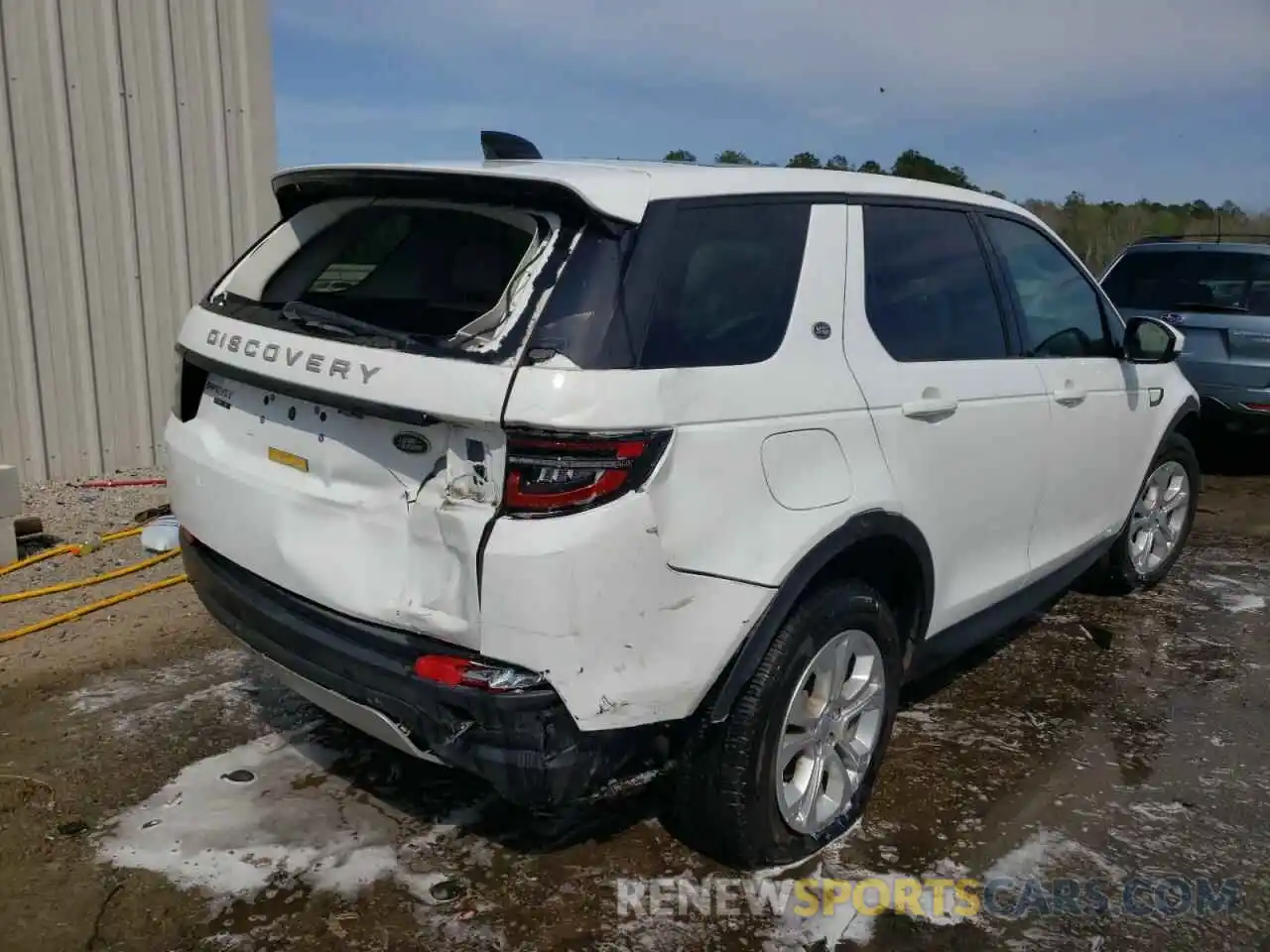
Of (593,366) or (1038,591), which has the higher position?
(593,366)

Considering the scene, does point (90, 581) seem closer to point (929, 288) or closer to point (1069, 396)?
point (929, 288)

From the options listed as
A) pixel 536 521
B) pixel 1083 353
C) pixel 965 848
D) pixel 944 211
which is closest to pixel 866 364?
pixel 944 211

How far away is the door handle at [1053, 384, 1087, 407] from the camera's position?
395 cm

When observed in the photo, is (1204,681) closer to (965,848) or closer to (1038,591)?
(1038,591)

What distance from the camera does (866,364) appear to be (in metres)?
2.95

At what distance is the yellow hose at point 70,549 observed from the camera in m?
5.04

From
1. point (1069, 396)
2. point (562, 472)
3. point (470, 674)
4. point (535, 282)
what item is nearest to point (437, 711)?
point (470, 674)

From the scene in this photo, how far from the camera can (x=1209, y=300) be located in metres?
8.06

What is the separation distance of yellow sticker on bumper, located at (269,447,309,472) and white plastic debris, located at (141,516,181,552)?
248 centimetres

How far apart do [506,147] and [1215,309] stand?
6.72 m

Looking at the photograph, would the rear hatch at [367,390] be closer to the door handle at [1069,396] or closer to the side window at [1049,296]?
the side window at [1049,296]

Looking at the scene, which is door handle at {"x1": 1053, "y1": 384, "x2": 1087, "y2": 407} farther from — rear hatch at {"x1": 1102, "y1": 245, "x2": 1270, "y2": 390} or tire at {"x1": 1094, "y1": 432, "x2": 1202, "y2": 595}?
rear hatch at {"x1": 1102, "y1": 245, "x2": 1270, "y2": 390}

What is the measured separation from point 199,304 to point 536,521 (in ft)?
5.23

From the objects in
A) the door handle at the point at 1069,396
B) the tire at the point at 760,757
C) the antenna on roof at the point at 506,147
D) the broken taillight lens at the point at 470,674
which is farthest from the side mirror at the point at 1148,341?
the broken taillight lens at the point at 470,674
